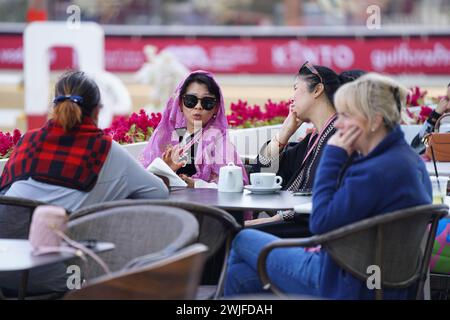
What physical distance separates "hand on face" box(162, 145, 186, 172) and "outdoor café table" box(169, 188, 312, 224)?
0.22 meters

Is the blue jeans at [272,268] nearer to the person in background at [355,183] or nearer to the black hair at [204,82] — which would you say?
the person in background at [355,183]

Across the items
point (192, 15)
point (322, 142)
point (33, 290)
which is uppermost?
point (192, 15)

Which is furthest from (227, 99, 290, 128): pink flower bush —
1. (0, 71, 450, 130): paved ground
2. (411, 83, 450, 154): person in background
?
(0, 71, 450, 130): paved ground

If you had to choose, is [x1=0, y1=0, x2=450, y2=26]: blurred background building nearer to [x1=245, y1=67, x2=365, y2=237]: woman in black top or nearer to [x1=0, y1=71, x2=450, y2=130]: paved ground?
[x1=0, y1=71, x2=450, y2=130]: paved ground

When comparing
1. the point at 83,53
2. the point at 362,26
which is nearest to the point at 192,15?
the point at 362,26

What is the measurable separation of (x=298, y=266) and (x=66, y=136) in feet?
3.64

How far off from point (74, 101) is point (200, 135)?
4.70 ft

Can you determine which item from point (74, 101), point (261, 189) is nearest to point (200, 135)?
point (261, 189)

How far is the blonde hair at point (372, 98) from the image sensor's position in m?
3.64

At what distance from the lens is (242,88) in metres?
24.5

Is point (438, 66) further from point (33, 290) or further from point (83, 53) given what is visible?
point (33, 290)

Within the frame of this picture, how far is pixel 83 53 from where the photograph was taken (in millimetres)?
16578

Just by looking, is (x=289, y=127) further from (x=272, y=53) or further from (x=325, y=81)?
(x=272, y=53)

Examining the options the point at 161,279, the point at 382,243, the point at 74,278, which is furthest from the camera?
the point at 74,278
